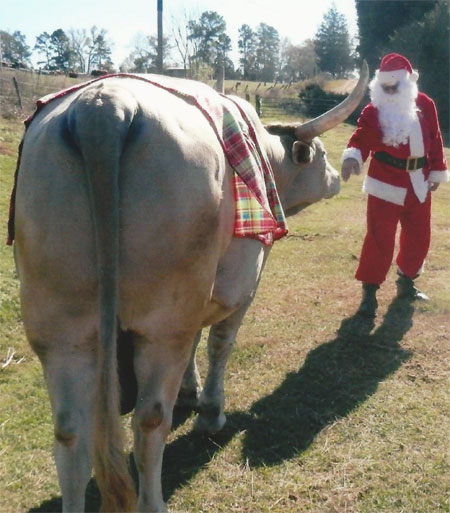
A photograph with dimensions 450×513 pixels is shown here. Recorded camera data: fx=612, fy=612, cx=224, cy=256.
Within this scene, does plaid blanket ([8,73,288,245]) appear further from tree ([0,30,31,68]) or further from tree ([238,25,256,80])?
tree ([238,25,256,80])

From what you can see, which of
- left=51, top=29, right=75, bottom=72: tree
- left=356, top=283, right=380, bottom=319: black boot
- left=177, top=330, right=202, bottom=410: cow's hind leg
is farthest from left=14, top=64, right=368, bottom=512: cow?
left=51, top=29, right=75, bottom=72: tree

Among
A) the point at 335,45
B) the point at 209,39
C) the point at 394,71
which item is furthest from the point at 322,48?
the point at 394,71

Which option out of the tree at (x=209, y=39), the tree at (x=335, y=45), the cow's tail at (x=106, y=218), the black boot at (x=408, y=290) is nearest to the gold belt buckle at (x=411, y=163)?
the black boot at (x=408, y=290)

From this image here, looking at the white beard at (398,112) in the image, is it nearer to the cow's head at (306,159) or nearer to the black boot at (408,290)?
the cow's head at (306,159)

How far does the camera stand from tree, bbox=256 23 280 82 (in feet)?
153

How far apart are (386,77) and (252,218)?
324cm

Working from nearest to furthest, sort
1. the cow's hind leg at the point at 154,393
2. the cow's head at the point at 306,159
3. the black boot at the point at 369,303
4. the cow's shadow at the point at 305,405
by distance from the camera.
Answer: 1. the cow's hind leg at the point at 154,393
2. the cow's shadow at the point at 305,405
3. the cow's head at the point at 306,159
4. the black boot at the point at 369,303

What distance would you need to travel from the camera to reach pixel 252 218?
2.67m

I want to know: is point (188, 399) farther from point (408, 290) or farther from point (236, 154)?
point (408, 290)

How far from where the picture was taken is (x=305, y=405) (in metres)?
3.91

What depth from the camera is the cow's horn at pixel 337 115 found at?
362 centimetres

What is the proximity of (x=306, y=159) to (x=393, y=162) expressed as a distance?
155 centimetres

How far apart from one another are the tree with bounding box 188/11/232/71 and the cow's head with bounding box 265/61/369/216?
22025mm

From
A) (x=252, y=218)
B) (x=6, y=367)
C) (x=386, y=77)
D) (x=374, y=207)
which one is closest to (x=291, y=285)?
(x=374, y=207)
